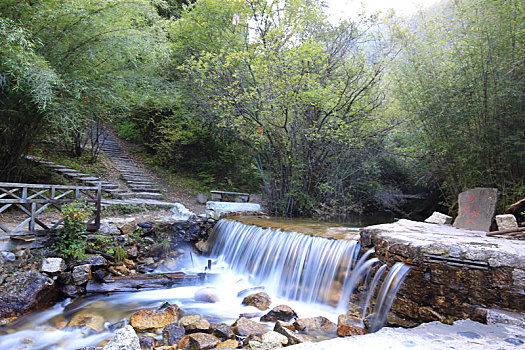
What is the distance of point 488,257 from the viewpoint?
9.36ft

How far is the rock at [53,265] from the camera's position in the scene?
15.1 ft

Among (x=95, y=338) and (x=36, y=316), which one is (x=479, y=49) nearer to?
(x=95, y=338)

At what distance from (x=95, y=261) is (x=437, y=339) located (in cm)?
516

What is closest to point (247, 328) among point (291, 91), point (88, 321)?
point (88, 321)

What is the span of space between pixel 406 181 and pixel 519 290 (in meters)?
10.8

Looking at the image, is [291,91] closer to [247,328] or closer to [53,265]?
[247,328]

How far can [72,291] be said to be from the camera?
467cm

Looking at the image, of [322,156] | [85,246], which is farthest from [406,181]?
[85,246]

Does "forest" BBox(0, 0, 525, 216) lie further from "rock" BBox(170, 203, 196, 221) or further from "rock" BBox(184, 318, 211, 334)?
"rock" BBox(184, 318, 211, 334)

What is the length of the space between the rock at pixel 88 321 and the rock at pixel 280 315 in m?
2.16

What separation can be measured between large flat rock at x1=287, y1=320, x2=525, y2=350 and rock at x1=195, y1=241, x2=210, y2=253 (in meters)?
5.50

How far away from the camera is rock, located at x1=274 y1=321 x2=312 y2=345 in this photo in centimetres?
320

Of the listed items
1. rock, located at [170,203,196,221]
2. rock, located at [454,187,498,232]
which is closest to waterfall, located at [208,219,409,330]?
rock, located at [170,203,196,221]

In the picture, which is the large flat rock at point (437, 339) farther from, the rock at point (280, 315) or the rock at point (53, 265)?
the rock at point (53, 265)
